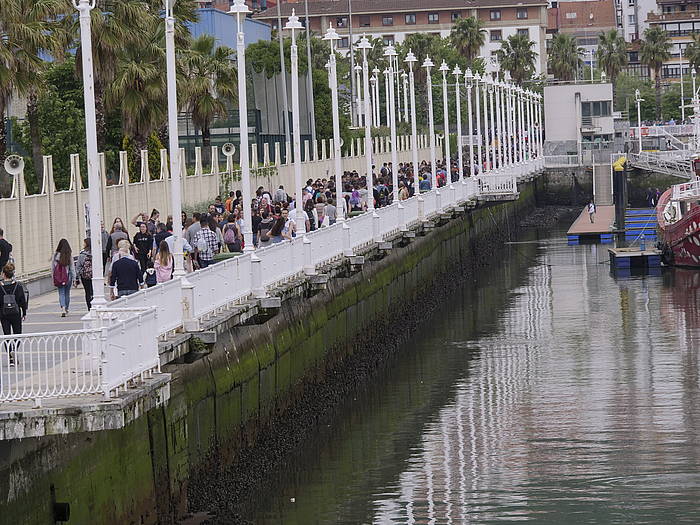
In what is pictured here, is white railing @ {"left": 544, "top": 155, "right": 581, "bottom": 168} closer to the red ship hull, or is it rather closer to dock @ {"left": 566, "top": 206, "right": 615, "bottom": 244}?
dock @ {"left": 566, "top": 206, "right": 615, "bottom": 244}

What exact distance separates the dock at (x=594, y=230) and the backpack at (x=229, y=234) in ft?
169

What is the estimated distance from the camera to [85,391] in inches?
693

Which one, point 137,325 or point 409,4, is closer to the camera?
point 137,325

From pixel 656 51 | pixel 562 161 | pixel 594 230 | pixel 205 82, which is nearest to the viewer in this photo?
pixel 205 82

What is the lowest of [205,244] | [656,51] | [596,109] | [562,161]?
[205,244]

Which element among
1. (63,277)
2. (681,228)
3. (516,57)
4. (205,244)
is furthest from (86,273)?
(516,57)

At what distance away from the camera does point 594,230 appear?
87.2m

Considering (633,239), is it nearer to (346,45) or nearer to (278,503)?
(278,503)

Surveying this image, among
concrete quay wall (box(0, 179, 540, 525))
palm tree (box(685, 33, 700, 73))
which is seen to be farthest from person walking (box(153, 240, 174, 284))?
palm tree (box(685, 33, 700, 73))

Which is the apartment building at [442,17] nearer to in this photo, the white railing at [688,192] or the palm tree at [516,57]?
the palm tree at [516,57]

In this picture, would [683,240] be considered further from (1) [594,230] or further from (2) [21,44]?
(2) [21,44]

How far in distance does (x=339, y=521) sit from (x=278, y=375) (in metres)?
5.17

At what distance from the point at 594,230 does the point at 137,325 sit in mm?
69993

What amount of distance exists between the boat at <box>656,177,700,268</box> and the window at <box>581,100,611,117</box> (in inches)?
2818
